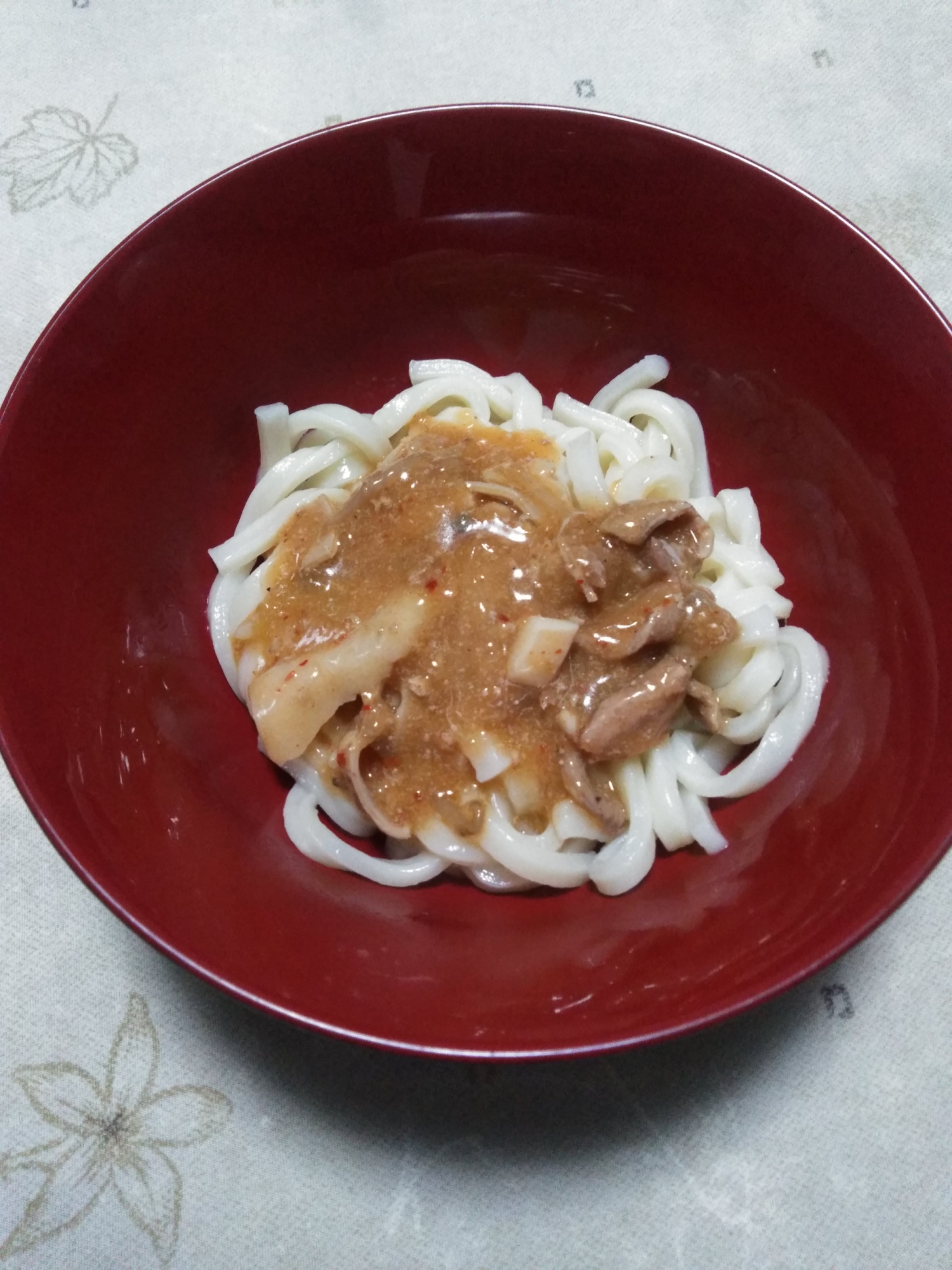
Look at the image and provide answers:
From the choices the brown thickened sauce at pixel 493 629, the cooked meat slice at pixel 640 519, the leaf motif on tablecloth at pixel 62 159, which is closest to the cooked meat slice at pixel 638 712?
the brown thickened sauce at pixel 493 629

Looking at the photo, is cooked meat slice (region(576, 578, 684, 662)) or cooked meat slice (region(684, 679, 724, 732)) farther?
cooked meat slice (region(684, 679, 724, 732))

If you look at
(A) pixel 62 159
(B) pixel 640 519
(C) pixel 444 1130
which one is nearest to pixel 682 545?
(B) pixel 640 519

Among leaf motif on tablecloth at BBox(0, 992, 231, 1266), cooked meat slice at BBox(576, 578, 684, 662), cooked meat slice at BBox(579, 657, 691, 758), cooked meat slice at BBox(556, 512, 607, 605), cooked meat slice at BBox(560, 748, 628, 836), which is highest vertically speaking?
cooked meat slice at BBox(556, 512, 607, 605)

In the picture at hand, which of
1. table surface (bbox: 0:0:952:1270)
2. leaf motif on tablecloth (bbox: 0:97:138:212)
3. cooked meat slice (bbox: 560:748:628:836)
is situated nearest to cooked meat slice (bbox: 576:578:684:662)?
cooked meat slice (bbox: 560:748:628:836)

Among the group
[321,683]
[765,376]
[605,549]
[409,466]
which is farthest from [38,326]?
[765,376]

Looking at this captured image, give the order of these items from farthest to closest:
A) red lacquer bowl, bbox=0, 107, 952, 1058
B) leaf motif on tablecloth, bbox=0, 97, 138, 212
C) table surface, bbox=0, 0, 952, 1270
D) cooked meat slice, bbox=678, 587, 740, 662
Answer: leaf motif on tablecloth, bbox=0, 97, 138, 212 < cooked meat slice, bbox=678, 587, 740, 662 < table surface, bbox=0, 0, 952, 1270 < red lacquer bowl, bbox=0, 107, 952, 1058

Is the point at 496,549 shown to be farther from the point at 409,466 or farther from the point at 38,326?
the point at 38,326

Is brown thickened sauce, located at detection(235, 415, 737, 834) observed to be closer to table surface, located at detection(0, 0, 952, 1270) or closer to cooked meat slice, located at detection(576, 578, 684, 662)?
cooked meat slice, located at detection(576, 578, 684, 662)

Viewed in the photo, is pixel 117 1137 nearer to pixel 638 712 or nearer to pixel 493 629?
pixel 493 629
